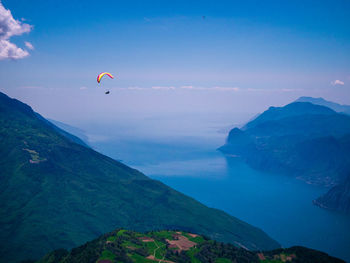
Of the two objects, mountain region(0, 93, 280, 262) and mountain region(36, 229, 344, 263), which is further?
mountain region(0, 93, 280, 262)

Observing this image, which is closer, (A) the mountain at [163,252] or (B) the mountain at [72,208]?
(A) the mountain at [163,252]

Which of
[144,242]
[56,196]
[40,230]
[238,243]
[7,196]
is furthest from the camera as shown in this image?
[56,196]

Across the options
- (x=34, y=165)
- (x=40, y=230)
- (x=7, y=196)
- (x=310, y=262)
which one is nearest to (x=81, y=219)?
(x=40, y=230)

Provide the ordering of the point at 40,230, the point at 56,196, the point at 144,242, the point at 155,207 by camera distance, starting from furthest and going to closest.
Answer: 1. the point at 155,207
2. the point at 56,196
3. the point at 40,230
4. the point at 144,242

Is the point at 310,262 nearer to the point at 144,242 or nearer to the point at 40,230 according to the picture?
the point at 144,242
